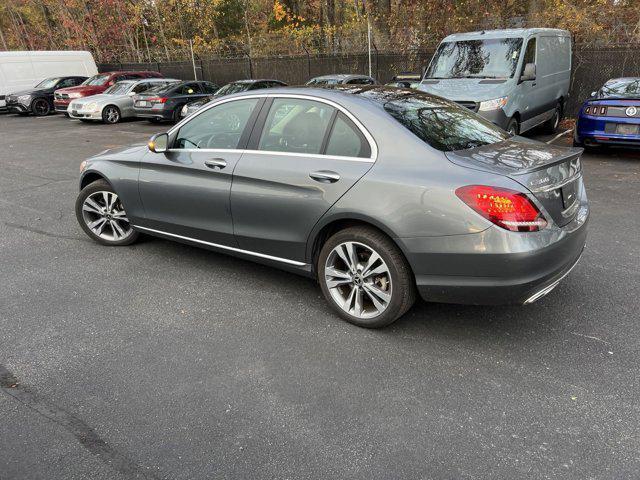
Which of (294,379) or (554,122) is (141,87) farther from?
(294,379)

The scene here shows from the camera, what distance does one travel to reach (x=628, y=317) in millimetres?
3543

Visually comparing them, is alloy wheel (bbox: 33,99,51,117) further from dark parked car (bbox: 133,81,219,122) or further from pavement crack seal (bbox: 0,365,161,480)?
pavement crack seal (bbox: 0,365,161,480)

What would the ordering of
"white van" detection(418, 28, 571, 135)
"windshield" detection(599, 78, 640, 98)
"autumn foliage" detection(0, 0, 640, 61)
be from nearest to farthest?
"windshield" detection(599, 78, 640, 98) < "white van" detection(418, 28, 571, 135) < "autumn foliage" detection(0, 0, 640, 61)

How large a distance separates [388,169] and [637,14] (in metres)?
14.8

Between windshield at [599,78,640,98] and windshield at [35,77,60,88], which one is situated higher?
windshield at [599,78,640,98]

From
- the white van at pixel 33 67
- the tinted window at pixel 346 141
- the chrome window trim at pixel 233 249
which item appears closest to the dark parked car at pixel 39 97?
the white van at pixel 33 67

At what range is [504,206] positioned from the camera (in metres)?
2.94

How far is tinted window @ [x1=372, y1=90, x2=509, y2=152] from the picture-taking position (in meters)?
3.47

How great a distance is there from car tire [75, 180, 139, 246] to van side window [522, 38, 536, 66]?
7923 millimetres

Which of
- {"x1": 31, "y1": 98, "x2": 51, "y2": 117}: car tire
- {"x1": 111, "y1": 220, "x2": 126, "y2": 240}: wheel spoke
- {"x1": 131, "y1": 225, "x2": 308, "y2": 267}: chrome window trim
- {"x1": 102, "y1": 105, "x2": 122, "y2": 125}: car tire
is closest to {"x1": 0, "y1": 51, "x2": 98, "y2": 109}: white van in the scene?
{"x1": 31, "y1": 98, "x2": 51, "y2": 117}: car tire

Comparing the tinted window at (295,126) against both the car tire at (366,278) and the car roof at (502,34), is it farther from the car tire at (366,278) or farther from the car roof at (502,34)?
the car roof at (502,34)

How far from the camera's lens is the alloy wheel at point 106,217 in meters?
5.14

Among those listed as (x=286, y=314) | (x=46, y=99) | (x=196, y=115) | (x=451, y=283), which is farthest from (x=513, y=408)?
(x=46, y=99)

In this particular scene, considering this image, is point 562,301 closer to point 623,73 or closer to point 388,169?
point 388,169
